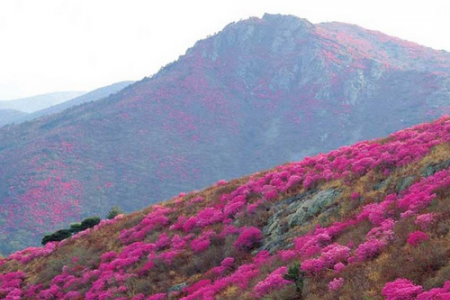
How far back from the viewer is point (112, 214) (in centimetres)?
4125

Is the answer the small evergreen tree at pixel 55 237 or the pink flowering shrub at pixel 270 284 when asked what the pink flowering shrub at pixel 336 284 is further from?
the small evergreen tree at pixel 55 237

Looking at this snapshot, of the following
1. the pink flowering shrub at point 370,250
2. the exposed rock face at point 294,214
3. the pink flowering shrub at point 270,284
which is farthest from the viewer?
the exposed rock face at point 294,214

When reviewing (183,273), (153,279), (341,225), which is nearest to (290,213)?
(341,225)

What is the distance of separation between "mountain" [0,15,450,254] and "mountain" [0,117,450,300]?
85712mm

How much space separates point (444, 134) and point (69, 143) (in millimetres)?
144873

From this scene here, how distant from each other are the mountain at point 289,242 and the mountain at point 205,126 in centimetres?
8571

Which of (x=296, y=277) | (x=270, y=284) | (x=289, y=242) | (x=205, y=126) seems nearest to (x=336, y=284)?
(x=296, y=277)

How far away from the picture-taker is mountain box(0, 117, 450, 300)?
37.0 feet

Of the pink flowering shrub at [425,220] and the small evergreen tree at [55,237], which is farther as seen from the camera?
the small evergreen tree at [55,237]

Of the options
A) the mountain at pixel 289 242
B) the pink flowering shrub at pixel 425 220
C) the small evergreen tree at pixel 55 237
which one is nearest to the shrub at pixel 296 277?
the mountain at pixel 289 242

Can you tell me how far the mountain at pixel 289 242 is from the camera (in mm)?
11281

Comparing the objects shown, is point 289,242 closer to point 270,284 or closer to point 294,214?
point 294,214

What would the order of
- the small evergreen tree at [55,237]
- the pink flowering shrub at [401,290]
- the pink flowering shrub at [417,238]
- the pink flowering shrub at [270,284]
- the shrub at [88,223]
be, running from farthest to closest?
the shrub at [88,223], the small evergreen tree at [55,237], the pink flowering shrub at [270,284], the pink flowering shrub at [417,238], the pink flowering shrub at [401,290]

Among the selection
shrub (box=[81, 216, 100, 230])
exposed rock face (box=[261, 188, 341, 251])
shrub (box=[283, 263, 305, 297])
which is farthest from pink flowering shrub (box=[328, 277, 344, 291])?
shrub (box=[81, 216, 100, 230])
